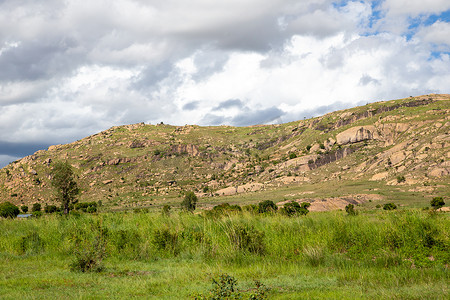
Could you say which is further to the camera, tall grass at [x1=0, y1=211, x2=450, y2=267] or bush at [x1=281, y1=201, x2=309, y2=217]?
bush at [x1=281, y1=201, x2=309, y2=217]

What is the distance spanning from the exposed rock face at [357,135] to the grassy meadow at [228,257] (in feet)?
320

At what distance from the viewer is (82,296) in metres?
8.07

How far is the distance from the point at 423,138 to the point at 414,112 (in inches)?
901

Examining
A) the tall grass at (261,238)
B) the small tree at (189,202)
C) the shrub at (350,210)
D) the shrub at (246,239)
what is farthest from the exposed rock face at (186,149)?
the shrub at (246,239)

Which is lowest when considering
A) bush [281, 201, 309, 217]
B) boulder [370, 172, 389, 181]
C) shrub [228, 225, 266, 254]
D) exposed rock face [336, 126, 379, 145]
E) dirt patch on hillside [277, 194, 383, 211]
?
dirt patch on hillside [277, 194, 383, 211]

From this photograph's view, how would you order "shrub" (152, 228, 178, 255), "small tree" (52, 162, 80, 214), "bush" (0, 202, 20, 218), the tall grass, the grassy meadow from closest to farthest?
the grassy meadow, the tall grass, "shrub" (152, 228, 178, 255), "bush" (0, 202, 20, 218), "small tree" (52, 162, 80, 214)

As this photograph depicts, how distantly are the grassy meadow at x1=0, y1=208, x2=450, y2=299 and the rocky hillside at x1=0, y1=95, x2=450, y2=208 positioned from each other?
49196 mm

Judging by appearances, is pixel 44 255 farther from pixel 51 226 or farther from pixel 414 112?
pixel 414 112

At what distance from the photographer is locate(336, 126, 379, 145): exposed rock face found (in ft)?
347

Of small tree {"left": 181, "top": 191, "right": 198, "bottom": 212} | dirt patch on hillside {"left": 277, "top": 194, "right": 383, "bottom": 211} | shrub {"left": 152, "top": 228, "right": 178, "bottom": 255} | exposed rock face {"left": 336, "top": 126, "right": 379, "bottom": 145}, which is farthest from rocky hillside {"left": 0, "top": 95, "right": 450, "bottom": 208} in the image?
shrub {"left": 152, "top": 228, "right": 178, "bottom": 255}

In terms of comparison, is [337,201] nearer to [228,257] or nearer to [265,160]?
[228,257]

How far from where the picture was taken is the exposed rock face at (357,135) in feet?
347

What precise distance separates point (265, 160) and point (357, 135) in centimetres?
3413

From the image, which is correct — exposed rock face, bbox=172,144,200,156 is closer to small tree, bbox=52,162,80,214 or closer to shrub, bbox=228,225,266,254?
small tree, bbox=52,162,80,214
